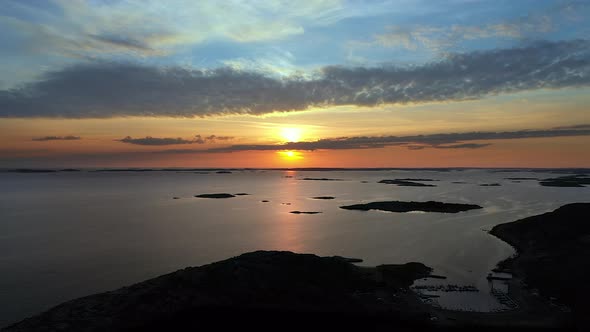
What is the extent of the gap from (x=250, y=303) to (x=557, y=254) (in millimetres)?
32496

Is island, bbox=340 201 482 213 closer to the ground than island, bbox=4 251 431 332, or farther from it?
closer to the ground

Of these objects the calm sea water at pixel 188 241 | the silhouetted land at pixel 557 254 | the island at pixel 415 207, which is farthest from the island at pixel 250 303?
the island at pixel 415 207

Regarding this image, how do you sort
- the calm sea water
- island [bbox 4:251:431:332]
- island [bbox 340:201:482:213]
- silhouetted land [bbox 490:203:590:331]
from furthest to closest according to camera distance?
1. island [bbox 340:201:482:213]
2. the calm sea water
3. silhouetted land [bbox 490:203:590:331]
4. island [bbox 4:251:431:332]

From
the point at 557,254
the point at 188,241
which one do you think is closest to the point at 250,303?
the point at 188,241

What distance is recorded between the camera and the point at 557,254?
39.0 metres

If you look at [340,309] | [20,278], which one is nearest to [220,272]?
[340,309]

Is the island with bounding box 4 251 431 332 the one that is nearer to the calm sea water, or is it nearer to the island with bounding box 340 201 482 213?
the calm sea water

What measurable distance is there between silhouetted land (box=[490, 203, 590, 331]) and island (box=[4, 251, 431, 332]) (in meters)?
11.3

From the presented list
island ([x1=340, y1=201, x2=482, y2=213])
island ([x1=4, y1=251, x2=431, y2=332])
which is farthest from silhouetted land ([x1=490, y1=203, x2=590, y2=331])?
island ([x1=340, y1=201, x2=482, y2=213])

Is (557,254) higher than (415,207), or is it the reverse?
(557,254)

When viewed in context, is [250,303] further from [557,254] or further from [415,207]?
[415,207]

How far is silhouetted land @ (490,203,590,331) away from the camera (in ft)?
94.6

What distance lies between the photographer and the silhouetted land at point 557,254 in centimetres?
2882

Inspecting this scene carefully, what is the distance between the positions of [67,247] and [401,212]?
6578 centimetres
